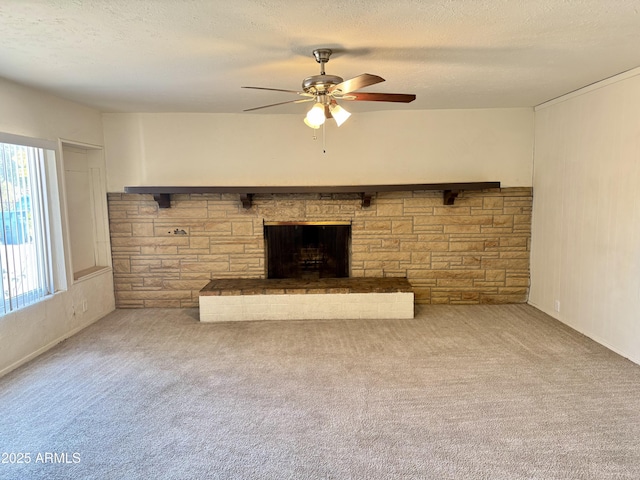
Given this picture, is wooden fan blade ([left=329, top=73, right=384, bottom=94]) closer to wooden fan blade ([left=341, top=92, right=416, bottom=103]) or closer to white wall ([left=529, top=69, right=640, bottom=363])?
wooden fan blade ([left=341, top=92, right=416, bottom=103])

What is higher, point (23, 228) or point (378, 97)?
point (378, 97)

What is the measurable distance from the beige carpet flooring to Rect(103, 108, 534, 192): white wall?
180cm

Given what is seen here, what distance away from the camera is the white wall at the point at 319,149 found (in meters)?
4.65

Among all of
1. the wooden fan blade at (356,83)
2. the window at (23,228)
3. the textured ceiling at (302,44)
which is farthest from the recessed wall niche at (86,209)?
the wooden fan blade at (356,83)

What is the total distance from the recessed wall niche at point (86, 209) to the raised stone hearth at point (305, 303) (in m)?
1.43

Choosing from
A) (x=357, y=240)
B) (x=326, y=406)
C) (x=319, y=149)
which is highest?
(x=319, y=149)

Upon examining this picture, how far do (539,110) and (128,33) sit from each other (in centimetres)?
422

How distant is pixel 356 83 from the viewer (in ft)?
7.83

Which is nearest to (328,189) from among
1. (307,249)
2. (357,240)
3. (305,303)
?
(357,240)

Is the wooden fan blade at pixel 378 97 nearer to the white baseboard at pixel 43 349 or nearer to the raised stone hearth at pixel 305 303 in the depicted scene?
the raised stone hearth at pixel 305 303

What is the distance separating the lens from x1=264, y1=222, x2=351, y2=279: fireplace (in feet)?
16.1

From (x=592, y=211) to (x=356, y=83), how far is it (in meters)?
2.68

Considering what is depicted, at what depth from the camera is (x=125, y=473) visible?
6.60 feet

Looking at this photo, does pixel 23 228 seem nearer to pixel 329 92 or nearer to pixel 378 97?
pixel 329 92
